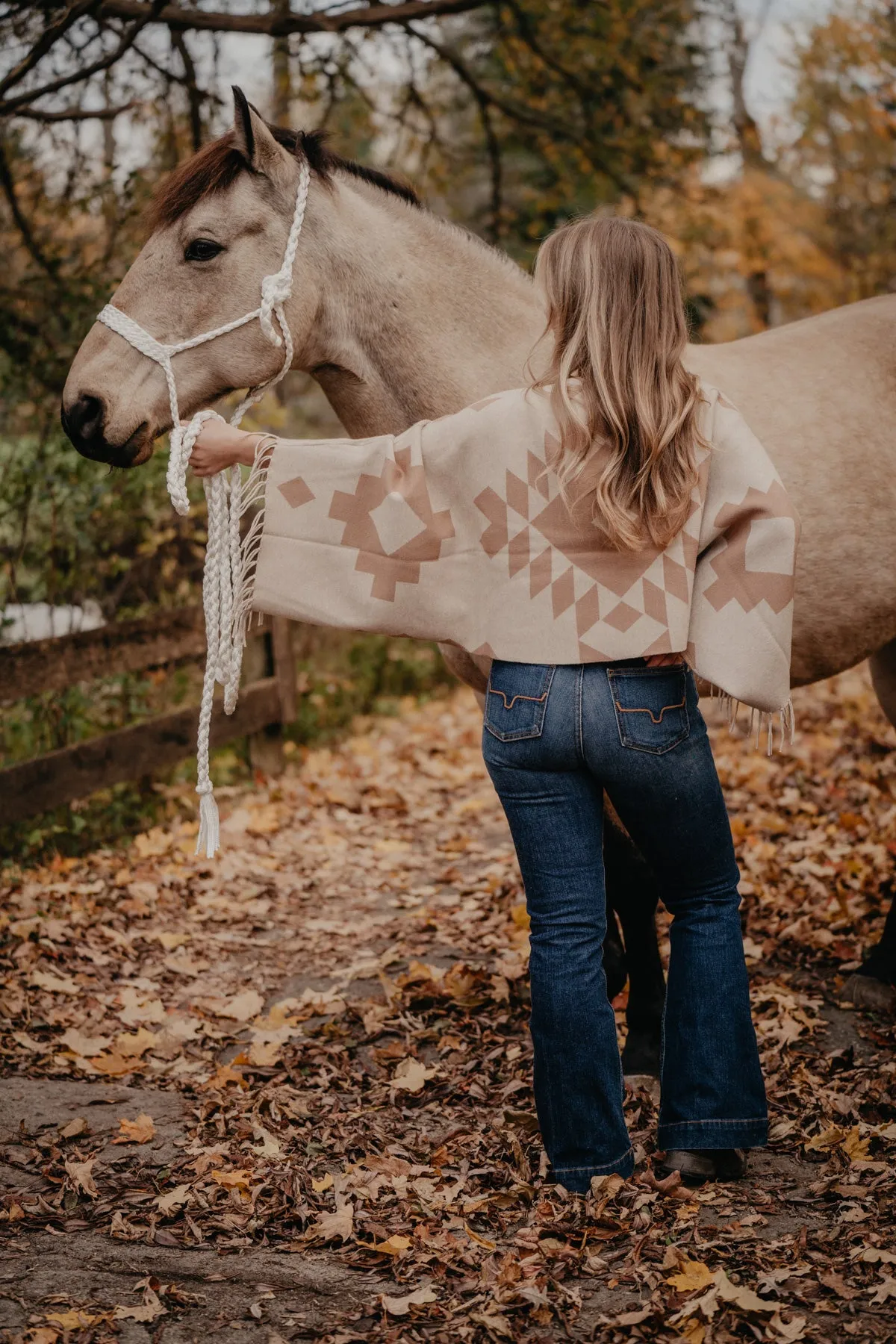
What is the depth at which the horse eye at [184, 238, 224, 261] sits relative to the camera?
2.88 m

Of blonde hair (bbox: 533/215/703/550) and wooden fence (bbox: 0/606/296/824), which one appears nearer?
blonde hair (bbox: 533/215/703/550)

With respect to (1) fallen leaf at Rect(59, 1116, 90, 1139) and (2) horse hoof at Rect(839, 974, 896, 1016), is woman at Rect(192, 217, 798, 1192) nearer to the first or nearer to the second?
(2) horse hoof at Rect(839, 974, 896, 1016)

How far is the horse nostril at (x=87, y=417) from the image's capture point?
282 centimetres

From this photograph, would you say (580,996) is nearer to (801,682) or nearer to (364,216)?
(801,682)

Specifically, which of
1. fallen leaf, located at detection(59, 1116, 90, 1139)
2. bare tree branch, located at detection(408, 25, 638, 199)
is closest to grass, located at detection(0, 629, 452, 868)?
fallen leaf, located at detection(59, 1116, 90, 1139)

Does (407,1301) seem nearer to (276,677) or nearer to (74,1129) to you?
(74,1129)

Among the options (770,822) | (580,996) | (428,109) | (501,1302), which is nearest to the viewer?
(501,1302)

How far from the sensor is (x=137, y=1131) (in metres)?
2.87

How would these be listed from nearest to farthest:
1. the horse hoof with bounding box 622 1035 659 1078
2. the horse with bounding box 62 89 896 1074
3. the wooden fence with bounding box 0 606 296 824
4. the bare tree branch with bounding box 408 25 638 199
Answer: the horse with bounding box 62 89 896 1074, the horse hoof with bounding box 622 1035 659 1078, the wooden fence with bounding box 0 606 296 824, the bare tree branch with bounding box 408 25 638 199

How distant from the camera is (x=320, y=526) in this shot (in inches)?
95.4

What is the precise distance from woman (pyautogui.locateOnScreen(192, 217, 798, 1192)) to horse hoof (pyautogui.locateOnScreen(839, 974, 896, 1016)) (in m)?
1.12

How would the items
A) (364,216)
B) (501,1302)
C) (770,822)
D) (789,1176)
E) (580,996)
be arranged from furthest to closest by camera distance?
(770,822) < (364,216) < (789,1176) < (580,996) < (501,1302)

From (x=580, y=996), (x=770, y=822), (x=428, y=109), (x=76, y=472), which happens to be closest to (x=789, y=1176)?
(x=580, y=996)

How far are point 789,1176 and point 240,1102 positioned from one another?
1.44 m
